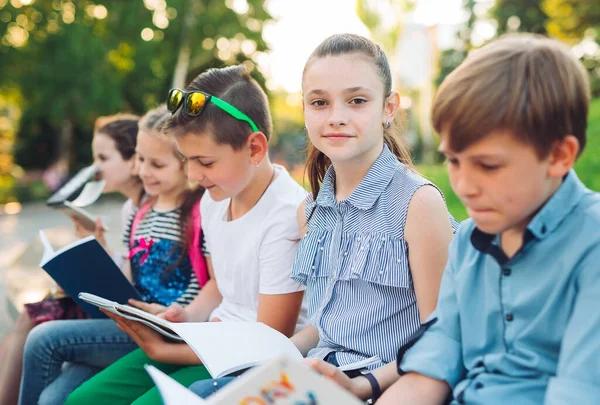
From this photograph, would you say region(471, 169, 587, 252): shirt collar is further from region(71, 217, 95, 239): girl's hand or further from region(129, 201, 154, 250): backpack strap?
region(71, 217, 95, 239): girl's hand

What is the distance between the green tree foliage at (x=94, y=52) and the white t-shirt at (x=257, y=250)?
56.4 feet

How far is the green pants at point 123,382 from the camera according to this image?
239cm

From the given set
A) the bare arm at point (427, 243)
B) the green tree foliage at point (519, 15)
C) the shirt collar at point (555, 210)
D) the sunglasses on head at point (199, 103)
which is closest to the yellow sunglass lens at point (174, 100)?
the sunglasses on head at point (199, 103)

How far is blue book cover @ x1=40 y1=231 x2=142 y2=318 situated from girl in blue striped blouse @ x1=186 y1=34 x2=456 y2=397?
78 centimetres

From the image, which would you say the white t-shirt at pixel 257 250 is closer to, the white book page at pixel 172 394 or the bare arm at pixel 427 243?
the bare arm at pixel 427 243

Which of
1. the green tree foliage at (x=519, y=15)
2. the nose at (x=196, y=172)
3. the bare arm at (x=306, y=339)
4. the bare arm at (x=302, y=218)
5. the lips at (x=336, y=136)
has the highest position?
the green tree foliage at (x=519, y=15)

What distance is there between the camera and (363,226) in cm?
202

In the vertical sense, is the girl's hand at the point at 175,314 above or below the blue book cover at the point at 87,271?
below

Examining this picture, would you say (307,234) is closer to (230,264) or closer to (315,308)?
(315,308)

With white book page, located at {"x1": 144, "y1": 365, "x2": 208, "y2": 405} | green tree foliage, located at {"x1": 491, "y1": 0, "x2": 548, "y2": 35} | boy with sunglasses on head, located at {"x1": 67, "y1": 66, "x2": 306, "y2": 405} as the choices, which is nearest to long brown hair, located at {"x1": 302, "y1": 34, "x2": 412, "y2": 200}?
boy with sunglasses on head, located at {"x1": 67, "y1": 66, "x2": 306, "y2": 405}

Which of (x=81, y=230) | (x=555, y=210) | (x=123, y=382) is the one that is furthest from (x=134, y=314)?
(x=81, y=230)

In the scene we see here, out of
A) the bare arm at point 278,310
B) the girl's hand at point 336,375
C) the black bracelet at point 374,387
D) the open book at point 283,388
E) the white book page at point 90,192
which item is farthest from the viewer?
the white book page at point 90,192

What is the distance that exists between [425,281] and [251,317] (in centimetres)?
85

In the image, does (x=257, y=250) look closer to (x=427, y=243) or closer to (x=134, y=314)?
(x=134, y=314)
